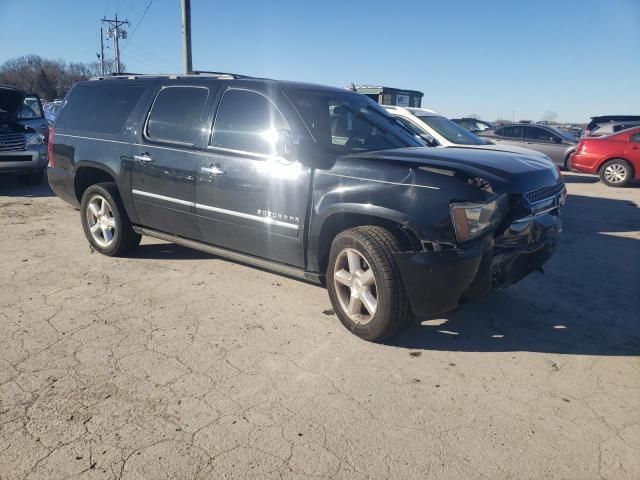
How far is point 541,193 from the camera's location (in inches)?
142

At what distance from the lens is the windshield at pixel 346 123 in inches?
158

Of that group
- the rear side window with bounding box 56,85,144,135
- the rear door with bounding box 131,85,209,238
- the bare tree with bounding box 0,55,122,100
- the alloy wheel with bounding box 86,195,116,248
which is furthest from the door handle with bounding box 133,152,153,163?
the bare tree with bounding box 0,55,122,100

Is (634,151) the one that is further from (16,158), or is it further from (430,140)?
(16,158)

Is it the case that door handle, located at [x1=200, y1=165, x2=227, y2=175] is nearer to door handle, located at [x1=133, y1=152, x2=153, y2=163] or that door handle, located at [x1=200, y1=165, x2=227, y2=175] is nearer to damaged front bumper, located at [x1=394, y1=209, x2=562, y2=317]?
door handle, located at [x1=133, y1=152, x2=153, y2=163]

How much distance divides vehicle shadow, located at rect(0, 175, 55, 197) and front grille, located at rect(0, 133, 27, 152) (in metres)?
0.83

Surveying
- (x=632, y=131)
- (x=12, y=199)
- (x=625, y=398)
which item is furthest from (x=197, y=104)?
(x=632, y=131)

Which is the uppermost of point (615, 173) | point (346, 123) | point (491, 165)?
point (346, 123)

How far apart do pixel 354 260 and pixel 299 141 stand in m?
1.00

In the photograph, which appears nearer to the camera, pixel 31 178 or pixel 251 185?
pixel 251 185

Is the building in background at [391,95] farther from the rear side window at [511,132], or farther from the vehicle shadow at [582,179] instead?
the vehicle shadow at [582,179]

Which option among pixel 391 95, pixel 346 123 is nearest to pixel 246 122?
pixel 346 123

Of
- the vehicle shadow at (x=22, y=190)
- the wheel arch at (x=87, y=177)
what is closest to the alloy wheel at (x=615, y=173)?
the wheel arch at (x=87, y=177)

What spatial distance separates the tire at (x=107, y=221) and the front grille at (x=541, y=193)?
155 inches

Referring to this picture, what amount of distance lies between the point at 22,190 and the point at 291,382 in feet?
30.0
